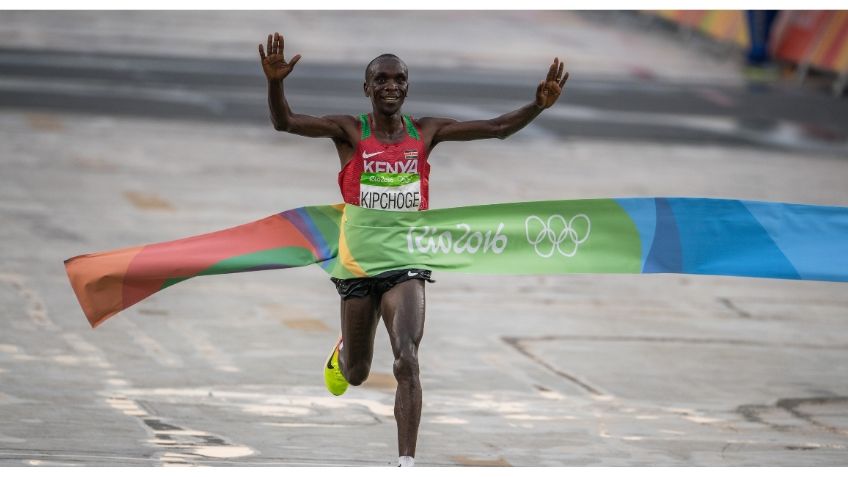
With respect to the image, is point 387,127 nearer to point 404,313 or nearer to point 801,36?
point 404,313

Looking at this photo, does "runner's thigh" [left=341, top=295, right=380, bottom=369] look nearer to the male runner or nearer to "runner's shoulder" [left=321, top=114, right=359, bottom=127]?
the male runner

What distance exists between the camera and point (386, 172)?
877cm

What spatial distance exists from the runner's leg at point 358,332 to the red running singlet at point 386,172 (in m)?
0.57

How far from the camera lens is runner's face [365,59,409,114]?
8594 mm

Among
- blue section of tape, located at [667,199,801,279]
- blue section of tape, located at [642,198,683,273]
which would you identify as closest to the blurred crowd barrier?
blue section of tape, located at [667,199,801,279]

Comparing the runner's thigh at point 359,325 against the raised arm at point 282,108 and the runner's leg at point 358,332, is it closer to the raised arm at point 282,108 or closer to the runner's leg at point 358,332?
the runner's leg at point 358,332

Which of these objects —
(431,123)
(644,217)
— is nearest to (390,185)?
(431,123)

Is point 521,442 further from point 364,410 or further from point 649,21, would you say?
point 649,21

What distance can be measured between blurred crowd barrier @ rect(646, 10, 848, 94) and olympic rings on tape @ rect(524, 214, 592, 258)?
72.0ft

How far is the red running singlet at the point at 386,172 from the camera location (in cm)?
873

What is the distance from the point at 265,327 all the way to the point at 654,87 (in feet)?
61.3

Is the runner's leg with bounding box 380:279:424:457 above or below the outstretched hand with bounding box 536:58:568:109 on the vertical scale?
below

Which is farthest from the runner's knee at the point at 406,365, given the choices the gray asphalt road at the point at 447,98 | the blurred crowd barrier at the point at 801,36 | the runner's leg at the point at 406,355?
the blurred crowd barrier at the point at 801,36

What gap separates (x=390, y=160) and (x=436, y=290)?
21.1ft
